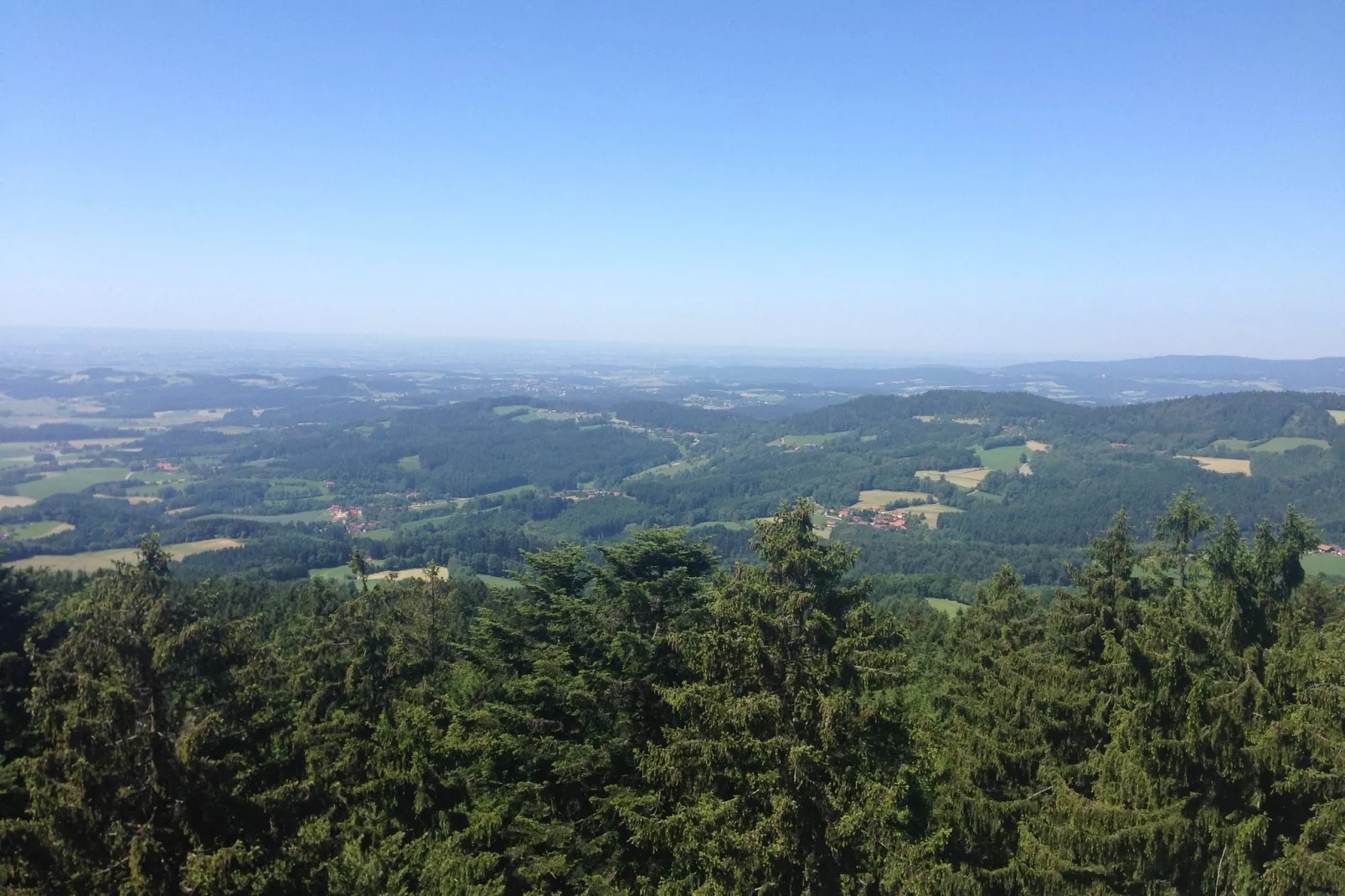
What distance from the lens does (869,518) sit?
368 ft

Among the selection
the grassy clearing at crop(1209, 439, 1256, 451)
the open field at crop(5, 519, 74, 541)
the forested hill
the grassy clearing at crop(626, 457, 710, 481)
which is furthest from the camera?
the grassy clearing at crop(626, 457, 710, 481)

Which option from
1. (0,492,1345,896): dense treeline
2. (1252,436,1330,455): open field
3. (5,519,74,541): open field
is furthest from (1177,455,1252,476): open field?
(5,519,74,541): open field

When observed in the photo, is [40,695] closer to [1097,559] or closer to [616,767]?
[616,767]

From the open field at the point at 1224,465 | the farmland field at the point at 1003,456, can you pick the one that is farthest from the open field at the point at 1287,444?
the farmland field at the point at 1003,456

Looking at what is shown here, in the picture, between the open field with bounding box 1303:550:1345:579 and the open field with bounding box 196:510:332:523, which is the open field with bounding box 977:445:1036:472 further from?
the open field with bounding box 196:510:332:523

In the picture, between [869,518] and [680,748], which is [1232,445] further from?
[680,748]

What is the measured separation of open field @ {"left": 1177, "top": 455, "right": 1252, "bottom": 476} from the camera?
382 feet

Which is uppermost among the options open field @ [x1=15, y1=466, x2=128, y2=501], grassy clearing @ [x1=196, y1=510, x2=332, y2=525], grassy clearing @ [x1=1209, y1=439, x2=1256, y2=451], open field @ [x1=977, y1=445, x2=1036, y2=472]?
grassy clearing @ [x1=1209, y1=439, x2=1256, y2=451]

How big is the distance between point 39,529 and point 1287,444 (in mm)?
194154

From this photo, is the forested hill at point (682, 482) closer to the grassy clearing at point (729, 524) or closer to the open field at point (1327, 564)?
the open field at point (1327, 564)

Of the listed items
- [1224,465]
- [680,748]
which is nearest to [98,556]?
[680,748]

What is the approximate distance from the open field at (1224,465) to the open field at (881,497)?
4510cm

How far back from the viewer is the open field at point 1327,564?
6888 cm

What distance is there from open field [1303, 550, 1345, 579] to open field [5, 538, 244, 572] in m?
106
